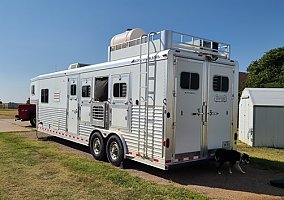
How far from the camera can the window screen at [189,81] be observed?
6.99 meters

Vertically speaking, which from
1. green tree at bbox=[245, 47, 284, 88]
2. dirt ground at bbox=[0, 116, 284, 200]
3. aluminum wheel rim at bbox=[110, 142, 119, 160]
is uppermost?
green tree at bbox=[245, 47, 284, 88]

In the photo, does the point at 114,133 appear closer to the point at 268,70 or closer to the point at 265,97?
the point at 265,97

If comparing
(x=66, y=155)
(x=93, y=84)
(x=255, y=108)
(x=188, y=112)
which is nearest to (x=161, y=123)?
(x=188, y=112)

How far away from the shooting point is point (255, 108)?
13.2 m

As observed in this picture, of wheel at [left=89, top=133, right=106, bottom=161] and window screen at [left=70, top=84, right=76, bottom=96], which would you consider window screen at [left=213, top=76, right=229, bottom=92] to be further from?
window screen at [left=70, top=84, right=76, bottom=96]

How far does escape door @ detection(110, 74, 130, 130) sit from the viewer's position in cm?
792

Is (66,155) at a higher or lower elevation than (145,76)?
lower

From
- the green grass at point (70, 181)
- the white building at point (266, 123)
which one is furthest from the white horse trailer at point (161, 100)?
the white building at point (266, 123)

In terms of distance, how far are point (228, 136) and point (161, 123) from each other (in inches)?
85.2

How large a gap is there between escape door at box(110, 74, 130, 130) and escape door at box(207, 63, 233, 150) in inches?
79.1

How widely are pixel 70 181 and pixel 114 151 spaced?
1.88 meters

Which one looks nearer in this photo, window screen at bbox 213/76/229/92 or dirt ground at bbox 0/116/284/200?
dirt ground at bbox 0/116/284/200

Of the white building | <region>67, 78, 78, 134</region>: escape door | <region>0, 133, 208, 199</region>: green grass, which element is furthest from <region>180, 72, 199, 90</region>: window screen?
the white building

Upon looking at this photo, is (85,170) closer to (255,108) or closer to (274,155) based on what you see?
(274,155)
